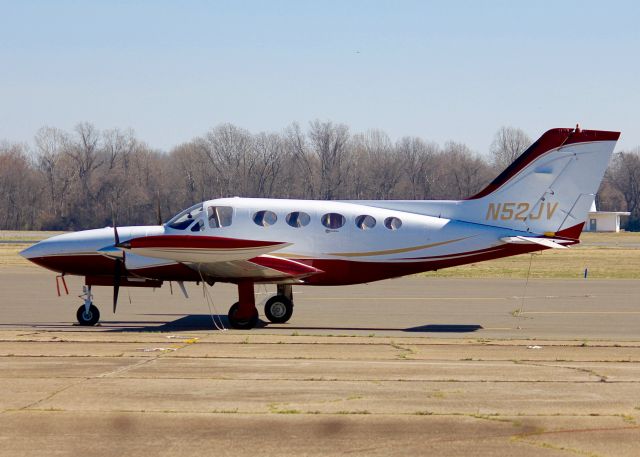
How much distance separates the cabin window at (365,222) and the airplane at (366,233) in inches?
1.0

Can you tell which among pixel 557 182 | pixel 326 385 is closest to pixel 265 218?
pixel 557 182

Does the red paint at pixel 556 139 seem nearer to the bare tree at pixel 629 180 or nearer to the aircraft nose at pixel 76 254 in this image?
the aircraft nose at pixel 76 254

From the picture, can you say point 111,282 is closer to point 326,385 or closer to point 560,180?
point 560,180

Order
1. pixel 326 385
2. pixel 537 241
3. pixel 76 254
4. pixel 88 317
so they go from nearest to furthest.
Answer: pixel 326 385, pixel 88 317, pixel 537 241, pixel 76 254

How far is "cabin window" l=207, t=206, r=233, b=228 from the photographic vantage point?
21.5 m

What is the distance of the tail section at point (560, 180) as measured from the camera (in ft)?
70.9

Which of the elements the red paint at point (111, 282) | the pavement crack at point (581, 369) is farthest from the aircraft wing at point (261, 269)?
the pavement crack at point (581, 369)

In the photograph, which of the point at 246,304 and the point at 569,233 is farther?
the point at 569,233

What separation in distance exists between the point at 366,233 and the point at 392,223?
25.9 inches

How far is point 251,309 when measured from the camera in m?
21.0

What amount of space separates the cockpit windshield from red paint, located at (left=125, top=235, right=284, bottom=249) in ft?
3.73

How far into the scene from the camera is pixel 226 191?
90750mm

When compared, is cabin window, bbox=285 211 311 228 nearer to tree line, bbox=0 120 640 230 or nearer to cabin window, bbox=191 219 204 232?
cabin window, bbox=191 219 204 232

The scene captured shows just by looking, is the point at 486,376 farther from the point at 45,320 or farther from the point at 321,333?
the point at 45,320
